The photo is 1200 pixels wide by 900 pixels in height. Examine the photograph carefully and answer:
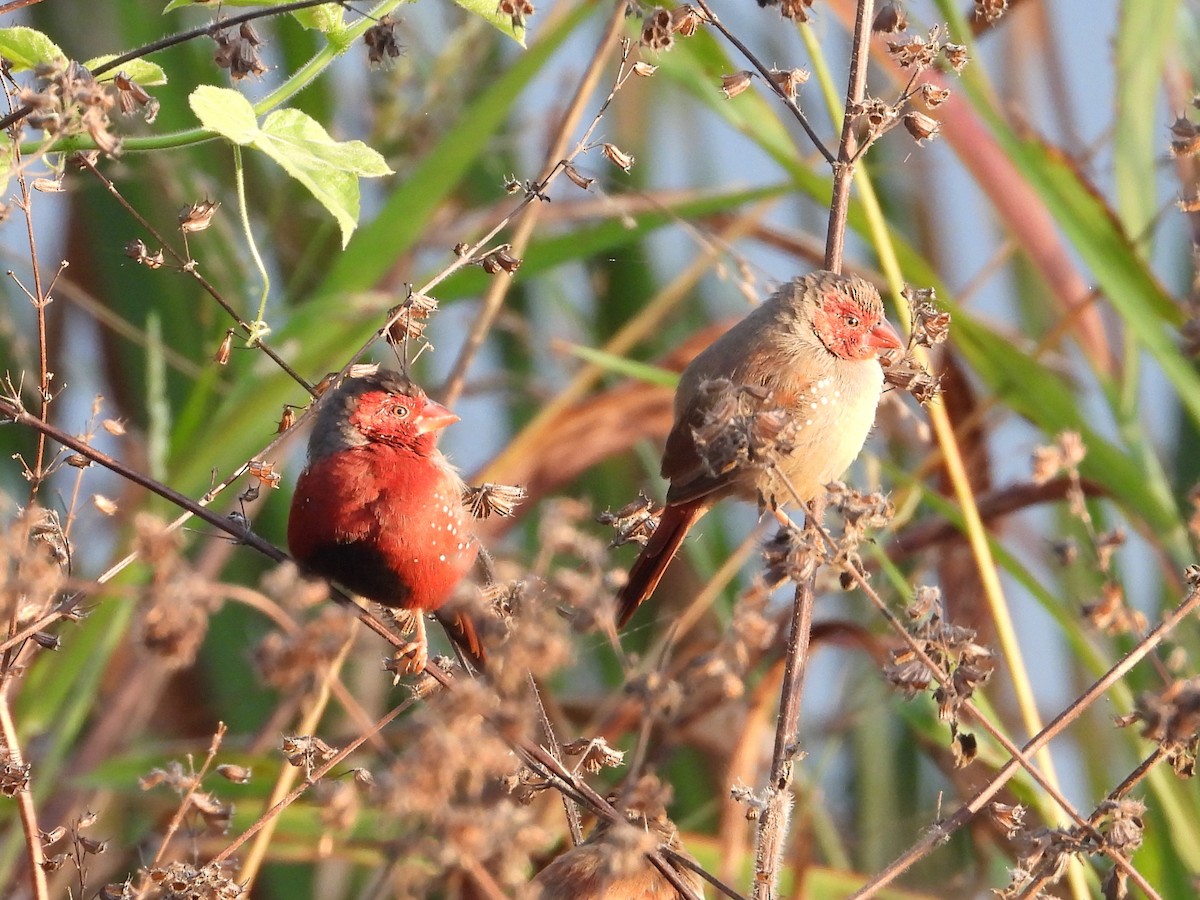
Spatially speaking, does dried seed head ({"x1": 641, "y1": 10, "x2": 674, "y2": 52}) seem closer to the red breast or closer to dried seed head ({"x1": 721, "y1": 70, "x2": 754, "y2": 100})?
dried seed head ({"x1": 721, "y1": 70, "x2": 754, "y2": 100})

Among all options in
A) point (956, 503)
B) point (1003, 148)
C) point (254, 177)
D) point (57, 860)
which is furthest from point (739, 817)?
point (254, 177)

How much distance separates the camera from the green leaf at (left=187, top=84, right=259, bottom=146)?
174 centimetres

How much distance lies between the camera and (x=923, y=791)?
15.3ft

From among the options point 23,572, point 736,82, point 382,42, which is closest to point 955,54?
point 736,82

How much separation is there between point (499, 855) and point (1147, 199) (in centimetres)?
271

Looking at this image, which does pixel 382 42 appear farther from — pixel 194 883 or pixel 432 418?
pixel 194 883

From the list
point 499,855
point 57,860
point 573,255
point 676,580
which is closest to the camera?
point 499,855

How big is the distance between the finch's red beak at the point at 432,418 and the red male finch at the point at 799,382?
1.45 feet

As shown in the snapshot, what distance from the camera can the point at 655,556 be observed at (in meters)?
2.95

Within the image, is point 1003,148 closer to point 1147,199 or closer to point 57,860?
point 1147,199

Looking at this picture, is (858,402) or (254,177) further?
(254,177)

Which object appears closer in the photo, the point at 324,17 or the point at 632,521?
the point at 324,17

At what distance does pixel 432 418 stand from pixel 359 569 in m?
0.34

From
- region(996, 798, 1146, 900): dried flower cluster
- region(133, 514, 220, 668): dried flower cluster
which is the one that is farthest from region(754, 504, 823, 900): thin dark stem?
region(133, 514, 220, 668): dried flower cluster
